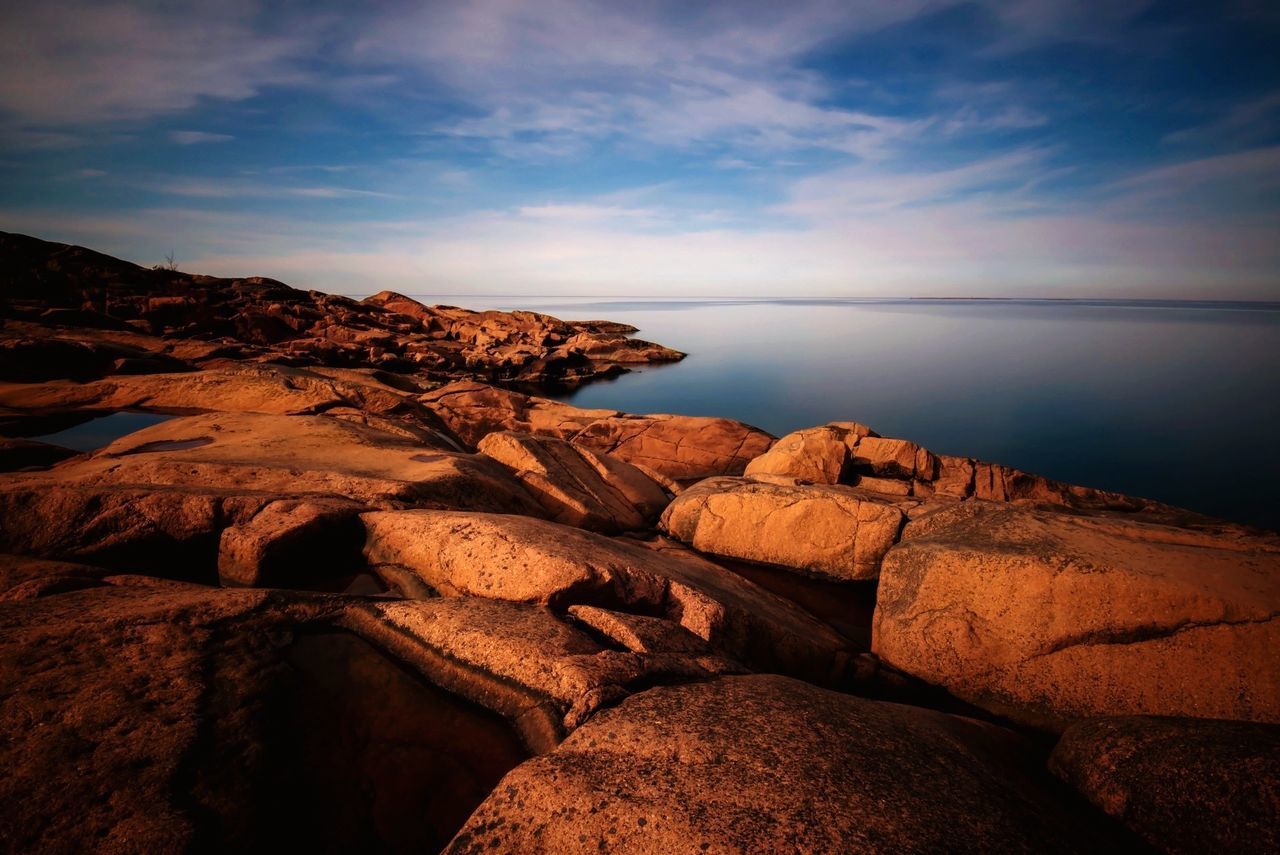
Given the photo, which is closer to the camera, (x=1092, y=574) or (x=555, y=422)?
(x=1092, y=574)

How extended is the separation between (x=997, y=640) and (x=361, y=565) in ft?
21.4

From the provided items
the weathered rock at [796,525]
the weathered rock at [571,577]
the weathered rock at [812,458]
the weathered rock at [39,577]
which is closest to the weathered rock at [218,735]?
the weathered rock at [39,577]

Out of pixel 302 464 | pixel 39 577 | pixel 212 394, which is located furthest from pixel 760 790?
pixel 212 394

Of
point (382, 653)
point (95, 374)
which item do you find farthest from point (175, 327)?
point (382, 653)

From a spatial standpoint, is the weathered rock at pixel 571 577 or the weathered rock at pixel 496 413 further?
the weathered rock at pixel 496 413

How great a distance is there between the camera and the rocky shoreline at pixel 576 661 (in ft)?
7.59

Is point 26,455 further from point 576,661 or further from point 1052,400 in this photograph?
point 1052,400

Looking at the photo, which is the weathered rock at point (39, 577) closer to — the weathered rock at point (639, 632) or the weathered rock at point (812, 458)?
the weathered rock at point (639, 632)

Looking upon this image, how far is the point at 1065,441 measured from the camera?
64.4 feet

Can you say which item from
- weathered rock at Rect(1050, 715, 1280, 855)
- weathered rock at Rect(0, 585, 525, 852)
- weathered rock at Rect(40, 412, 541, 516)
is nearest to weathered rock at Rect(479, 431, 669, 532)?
weathered rock at Rect(40, 412, 541, 516)

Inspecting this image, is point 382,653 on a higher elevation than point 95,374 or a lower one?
lower

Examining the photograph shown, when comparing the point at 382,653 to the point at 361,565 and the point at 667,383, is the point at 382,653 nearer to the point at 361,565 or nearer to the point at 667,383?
the point at 361,565

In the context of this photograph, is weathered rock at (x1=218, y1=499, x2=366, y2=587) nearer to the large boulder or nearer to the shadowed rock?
the shadowed rock

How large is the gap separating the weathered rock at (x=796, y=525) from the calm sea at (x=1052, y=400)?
42.8 feet
